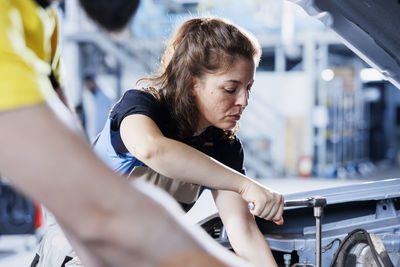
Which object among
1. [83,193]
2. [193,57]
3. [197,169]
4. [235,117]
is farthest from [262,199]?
[83,193]

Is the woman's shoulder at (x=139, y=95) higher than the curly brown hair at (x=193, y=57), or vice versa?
the curly brown hair at (x=193, y=57)

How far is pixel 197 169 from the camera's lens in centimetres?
117

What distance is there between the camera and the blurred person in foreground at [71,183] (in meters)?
0.51

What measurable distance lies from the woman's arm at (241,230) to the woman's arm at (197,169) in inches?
15.9

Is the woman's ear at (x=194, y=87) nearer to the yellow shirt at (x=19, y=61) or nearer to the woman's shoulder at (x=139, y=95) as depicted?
the woman's shoulder at (x=139, y=95)

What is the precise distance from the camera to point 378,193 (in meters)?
1.84

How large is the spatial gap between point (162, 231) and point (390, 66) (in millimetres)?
1214

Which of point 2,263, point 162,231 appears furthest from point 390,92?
point 162,231

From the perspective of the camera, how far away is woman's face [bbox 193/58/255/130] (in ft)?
5.11

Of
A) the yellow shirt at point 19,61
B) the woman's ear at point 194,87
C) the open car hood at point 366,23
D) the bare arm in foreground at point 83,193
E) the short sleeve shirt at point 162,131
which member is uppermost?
the open car hood at point 366,23

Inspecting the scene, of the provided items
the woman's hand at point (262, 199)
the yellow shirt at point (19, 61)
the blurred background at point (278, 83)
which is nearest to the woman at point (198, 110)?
the woman's hand at point (262, 199)

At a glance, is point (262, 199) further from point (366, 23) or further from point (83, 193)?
point (83, 193)

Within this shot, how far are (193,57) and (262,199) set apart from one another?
536 mm

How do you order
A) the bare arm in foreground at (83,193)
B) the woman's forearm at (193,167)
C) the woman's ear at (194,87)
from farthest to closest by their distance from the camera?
the woman's ear at (194,87) → the woman's forearm at (193,167) → the bare arm in foreground at (83,193)
